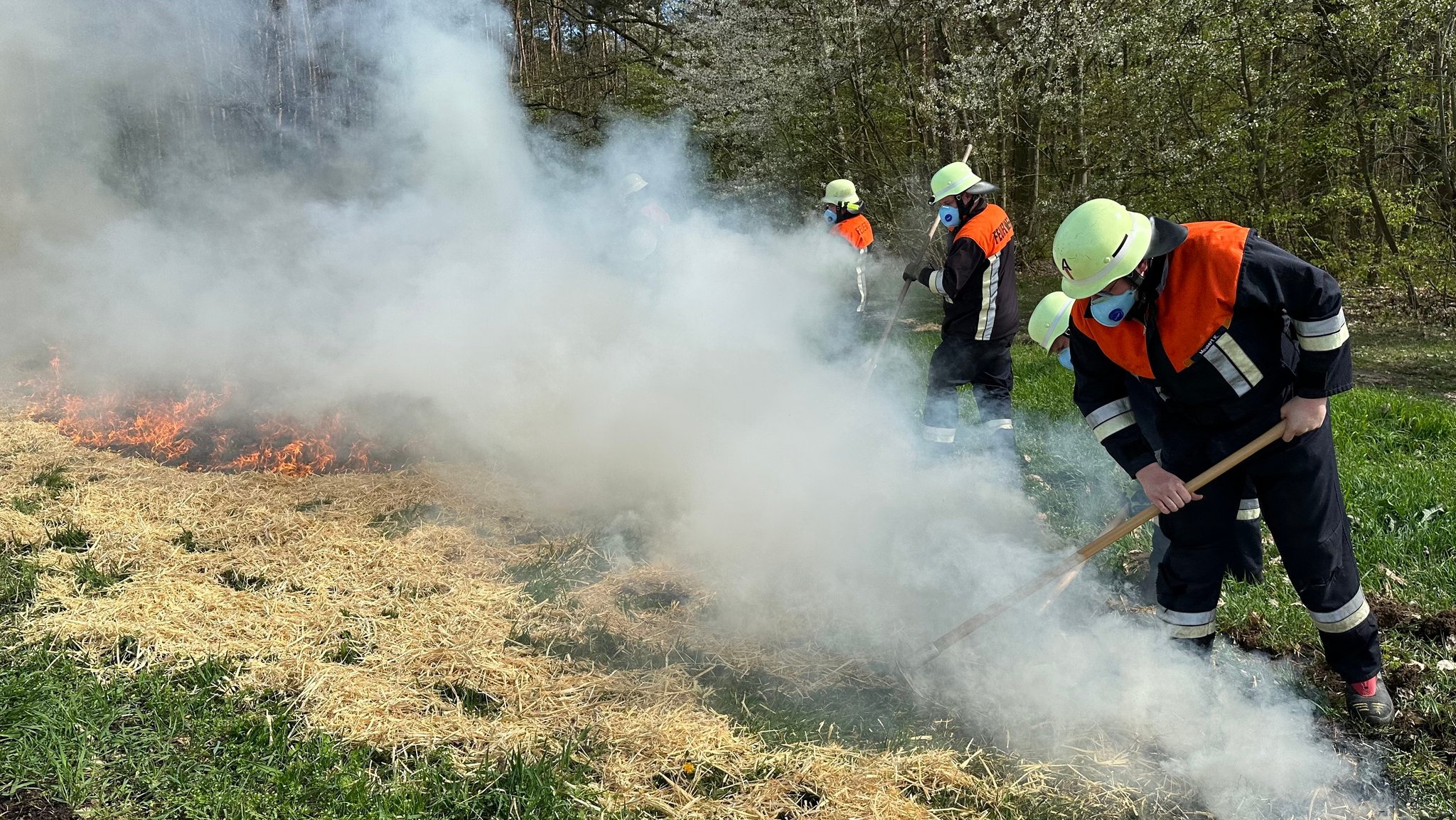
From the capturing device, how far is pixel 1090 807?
2771mm

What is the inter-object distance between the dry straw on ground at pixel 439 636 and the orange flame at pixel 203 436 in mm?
371

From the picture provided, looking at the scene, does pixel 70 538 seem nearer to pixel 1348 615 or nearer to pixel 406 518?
pixel 406 518

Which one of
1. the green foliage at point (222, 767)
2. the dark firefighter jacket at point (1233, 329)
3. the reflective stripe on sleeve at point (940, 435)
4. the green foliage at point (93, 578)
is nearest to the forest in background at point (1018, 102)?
the green foliage at point (93, 578)

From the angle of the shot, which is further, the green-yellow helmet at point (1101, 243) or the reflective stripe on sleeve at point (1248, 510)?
the reflective stripe on sleeve at point (1248, 510)

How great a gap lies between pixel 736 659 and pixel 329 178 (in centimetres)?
636

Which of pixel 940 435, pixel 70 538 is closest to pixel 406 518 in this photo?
pixel 70 538

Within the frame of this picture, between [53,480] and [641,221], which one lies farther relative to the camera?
[641,221]

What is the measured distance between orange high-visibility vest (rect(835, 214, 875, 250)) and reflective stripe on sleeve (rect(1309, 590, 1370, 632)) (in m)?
5.61

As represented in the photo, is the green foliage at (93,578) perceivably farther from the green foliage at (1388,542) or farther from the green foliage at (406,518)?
the green foliage at (1388,542)

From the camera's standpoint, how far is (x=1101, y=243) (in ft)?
9.19

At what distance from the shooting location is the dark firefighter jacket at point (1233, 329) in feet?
8.82

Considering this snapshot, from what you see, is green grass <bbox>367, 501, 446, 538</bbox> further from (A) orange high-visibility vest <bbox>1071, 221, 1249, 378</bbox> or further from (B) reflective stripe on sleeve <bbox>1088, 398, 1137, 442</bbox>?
(A) orange high-visibility vest <bbox>1071, 221, 1249, 378</bbox>

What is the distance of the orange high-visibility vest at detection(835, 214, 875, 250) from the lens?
26.3 feet

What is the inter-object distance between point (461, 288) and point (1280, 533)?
5958 millimetres
